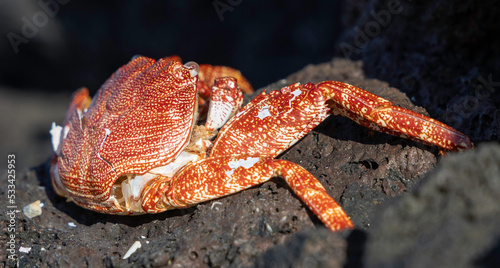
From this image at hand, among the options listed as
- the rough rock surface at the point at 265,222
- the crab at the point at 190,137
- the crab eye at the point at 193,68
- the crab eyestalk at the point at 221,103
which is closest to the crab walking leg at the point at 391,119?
the crab at the point at 190,137

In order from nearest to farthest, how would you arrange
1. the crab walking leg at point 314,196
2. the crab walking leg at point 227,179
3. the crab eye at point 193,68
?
1. the crab walking leg at point 314,196
2. the crab walking leg at point 227,179
3. the crab eye at point 193,68

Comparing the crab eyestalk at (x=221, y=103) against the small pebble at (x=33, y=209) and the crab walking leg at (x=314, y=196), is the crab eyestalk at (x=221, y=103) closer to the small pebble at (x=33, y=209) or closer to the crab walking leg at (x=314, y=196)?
the crab walking leg at (x=314, y=196)

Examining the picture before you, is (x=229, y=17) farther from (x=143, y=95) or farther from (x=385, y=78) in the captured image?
(x=143, y=95)

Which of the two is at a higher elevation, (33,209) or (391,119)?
(391,119)

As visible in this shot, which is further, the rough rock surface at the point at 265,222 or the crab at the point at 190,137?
the crab at the point at 190,137

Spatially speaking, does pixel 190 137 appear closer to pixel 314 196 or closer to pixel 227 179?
pixel 227 179

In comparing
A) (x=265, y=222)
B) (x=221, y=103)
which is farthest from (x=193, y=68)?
(x=265, y=222)
